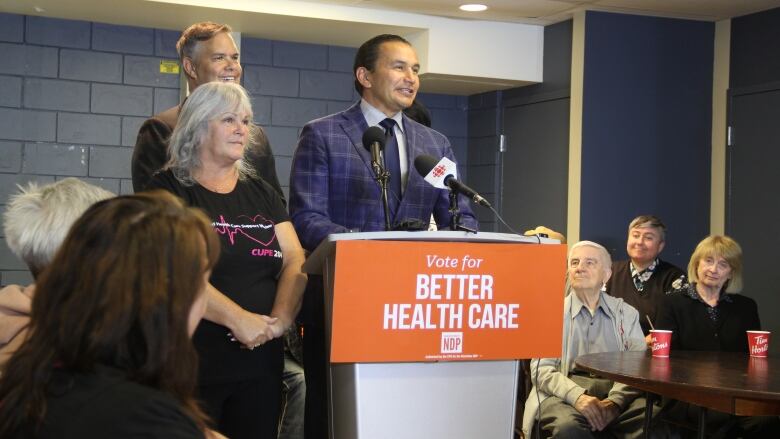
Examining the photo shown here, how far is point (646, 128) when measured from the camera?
659cm

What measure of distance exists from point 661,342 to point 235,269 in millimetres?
1836

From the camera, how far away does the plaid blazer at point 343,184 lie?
8.80 ft

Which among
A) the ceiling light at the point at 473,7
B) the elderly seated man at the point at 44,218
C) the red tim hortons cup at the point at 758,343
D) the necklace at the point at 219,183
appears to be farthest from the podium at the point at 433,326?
the ceiling light at the point at 473,7

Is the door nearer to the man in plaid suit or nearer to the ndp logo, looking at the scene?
the man in plaid suit

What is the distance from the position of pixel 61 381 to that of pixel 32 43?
557cm

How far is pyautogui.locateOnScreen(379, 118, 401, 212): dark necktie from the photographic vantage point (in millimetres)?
2752

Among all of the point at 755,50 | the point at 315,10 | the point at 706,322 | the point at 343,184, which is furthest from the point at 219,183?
the point at 755,50

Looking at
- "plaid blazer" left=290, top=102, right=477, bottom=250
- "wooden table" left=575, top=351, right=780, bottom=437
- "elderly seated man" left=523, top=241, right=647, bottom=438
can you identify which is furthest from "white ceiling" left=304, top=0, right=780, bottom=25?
"plaid blazer" left=290, top=102, right=477, bottom=250

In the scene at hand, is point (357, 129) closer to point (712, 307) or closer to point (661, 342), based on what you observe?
point (661, 342)

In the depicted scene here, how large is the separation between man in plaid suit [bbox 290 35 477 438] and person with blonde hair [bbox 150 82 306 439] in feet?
0.31

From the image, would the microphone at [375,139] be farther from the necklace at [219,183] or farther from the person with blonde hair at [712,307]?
the person with blonde hair at [712,307]

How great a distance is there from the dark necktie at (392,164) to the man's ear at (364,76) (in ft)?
0.44

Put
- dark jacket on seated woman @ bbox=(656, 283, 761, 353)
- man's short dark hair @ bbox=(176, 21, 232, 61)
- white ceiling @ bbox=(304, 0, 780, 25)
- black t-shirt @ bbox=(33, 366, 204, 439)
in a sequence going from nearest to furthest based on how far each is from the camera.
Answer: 1. black t-shirt @ bbox=(33, 366, 204, 439)
2. man's short dark hair @ bbox=(176, 21, 232, 61)
3. dark jacket on seated woman @ bbox=(656, 283, 761, 353)
4. white ceiling @ bbox=(304, 0, 780, 25)

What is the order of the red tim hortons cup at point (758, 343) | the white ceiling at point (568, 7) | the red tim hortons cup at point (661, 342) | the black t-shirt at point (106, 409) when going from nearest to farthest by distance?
the black t-shirt at point (106, 409) < the red tim hortons cup at point (661, 342) < the red tim hortons cup at point (758, 343) < the white ceiling at point (568, 7)
